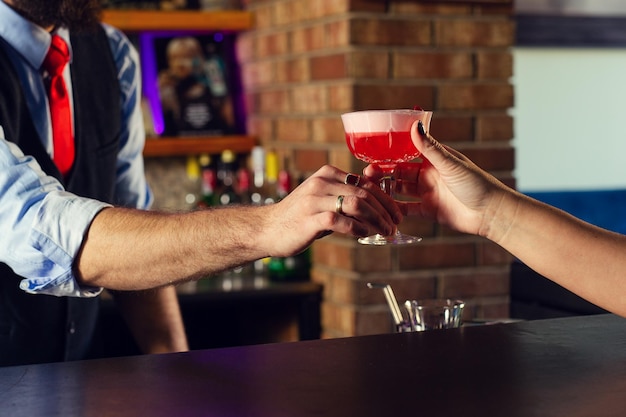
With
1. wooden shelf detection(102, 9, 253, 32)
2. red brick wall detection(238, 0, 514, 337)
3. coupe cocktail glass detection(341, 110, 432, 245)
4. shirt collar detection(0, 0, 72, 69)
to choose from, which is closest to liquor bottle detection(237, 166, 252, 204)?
red brick wall detection(238, 0, 514, 337)

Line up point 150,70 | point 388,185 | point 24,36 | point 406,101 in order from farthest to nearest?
point 150,70, point 406,101, point 24,36, point 388,185

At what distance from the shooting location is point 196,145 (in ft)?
10.8

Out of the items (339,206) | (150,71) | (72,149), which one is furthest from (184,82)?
(339,206)

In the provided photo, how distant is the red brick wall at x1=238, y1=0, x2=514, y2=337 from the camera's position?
2.81m

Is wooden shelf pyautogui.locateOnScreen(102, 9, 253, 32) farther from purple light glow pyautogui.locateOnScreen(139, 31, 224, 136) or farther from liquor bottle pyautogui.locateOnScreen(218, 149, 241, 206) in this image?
liquor bottle pyautogui.locateOnScreen(218, 149, 241, 206)

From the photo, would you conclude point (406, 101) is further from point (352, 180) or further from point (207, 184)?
point (352, 180)

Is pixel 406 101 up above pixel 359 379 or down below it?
above

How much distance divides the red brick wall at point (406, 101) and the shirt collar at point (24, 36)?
107 cm

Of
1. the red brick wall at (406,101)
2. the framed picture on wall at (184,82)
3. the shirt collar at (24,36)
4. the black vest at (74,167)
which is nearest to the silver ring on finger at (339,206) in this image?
the black vest at (74,167)

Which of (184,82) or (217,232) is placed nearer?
(217,232)

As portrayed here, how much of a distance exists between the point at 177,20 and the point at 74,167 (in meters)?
1.36

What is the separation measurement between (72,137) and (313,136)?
1.11 m

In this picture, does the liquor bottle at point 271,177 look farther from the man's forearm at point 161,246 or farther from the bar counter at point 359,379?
the bar counter at point 359,379

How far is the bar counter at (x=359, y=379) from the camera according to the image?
1.09m
